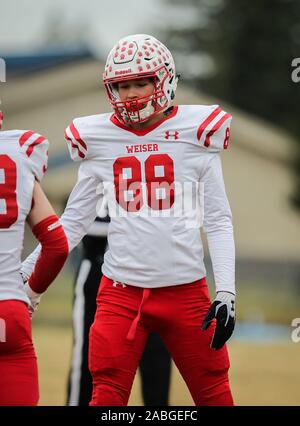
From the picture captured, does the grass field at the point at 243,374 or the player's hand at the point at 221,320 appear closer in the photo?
the player's hand at the point at 221,320

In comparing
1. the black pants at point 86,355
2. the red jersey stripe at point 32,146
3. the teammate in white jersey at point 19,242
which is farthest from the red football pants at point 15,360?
the black pants at point 86,355

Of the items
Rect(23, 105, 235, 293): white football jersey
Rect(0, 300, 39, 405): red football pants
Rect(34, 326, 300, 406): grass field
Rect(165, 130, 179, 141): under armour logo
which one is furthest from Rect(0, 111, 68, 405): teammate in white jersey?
Rect(34, 326, 300, 406): grass field

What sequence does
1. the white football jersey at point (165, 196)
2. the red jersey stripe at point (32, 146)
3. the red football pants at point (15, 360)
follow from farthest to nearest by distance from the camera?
1. the white football jersey at point (165, 196)
2. the red jersey stripe at point (32, 146)
3. the red football pants at point (15, 360)

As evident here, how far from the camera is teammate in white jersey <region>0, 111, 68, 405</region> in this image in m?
3.61

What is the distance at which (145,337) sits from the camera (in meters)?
4.26

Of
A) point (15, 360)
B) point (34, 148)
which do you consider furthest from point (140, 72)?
point (15, 360)

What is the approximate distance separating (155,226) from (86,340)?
1262mm

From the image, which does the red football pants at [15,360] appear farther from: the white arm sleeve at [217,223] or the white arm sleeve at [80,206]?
the white arm sleeve at [217,223]

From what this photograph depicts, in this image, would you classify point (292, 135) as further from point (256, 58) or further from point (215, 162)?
point (215, 162)

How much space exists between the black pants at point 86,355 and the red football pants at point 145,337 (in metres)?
1.03

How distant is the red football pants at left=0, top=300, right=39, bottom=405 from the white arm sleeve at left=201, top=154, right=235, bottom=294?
3.15ft

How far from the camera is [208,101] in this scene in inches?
984

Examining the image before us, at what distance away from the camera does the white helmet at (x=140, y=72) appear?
14.2ft

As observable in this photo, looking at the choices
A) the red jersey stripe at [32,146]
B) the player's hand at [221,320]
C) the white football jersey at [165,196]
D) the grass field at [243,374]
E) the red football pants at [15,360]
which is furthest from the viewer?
the grass field at [243,374]
